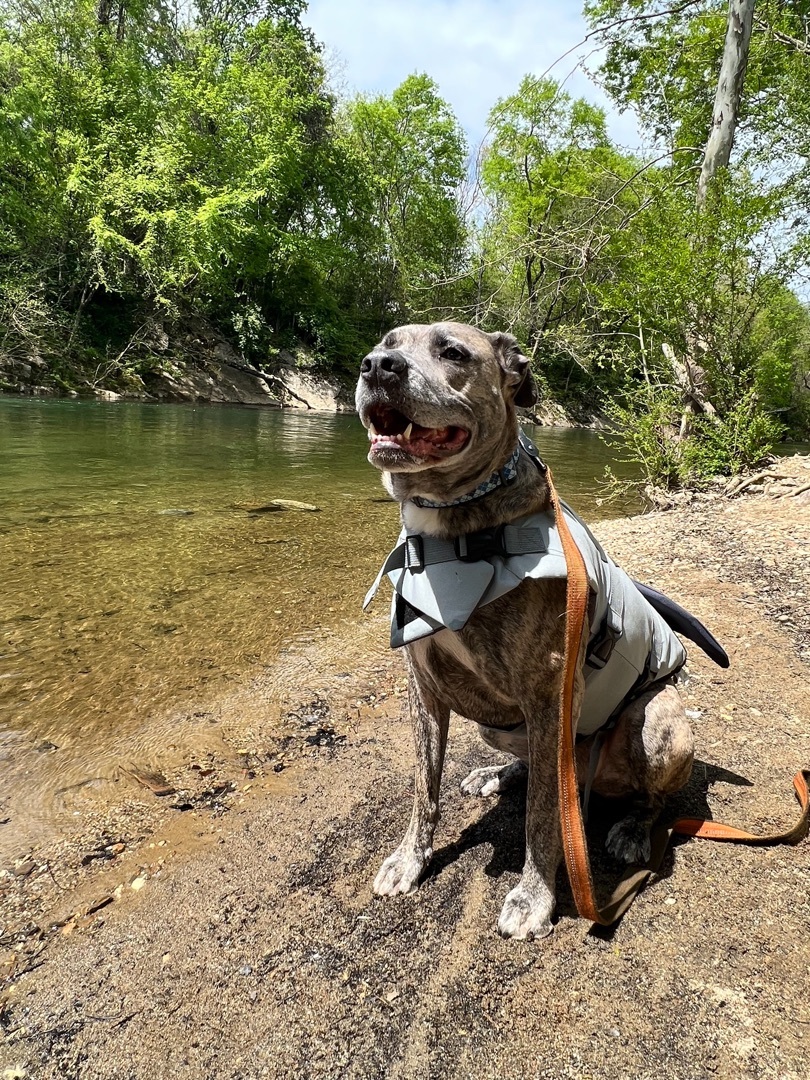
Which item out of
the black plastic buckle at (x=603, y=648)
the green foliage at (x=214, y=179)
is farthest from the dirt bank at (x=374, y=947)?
the green foliage at (x=214, y=179)

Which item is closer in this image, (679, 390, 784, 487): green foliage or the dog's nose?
the dog's nose

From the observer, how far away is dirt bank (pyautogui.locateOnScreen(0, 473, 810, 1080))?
1.72m

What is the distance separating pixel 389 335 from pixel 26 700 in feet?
10.5

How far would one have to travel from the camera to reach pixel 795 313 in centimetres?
960

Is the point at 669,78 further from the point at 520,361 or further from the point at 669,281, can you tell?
the point at 520,361

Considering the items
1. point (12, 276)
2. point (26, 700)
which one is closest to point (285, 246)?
point (12, 276)

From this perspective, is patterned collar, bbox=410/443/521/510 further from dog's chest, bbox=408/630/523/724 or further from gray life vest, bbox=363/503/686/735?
dog's chest, bbox=408/630/523/724

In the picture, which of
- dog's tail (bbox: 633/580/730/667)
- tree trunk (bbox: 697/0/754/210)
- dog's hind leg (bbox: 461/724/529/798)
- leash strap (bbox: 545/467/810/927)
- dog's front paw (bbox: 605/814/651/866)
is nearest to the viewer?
leash strap (bbox: 545/467/810/927)

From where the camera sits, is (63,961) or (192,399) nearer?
(63,961)

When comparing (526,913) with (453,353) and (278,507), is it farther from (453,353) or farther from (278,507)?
(278,507)

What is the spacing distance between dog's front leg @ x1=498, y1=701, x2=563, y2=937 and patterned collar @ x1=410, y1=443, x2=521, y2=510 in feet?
2.81

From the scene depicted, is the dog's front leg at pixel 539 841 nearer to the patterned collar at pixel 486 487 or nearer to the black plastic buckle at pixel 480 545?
the black plastic buckle at pixel 480 545

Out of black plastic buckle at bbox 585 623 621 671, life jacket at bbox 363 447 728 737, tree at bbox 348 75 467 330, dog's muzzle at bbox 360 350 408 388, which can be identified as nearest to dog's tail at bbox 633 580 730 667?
life jacket at bbox 363 447 728 737

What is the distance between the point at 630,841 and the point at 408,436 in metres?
2.01
